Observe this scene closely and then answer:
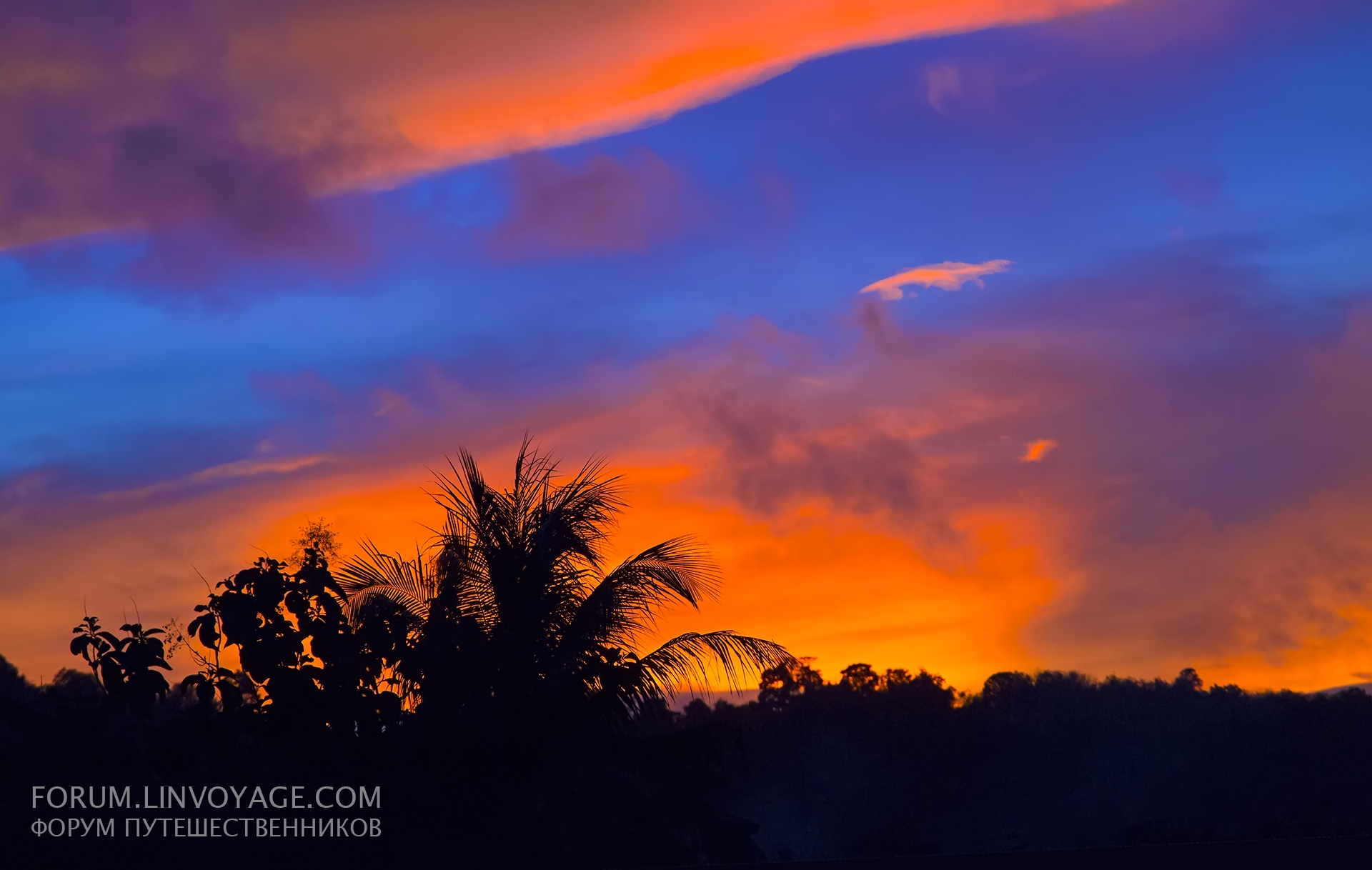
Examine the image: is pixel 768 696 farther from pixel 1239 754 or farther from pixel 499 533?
pixel 499 533

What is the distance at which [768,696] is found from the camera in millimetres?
40750

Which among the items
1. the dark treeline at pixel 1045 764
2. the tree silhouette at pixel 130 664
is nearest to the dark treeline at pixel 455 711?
the tree silhouette at pixel 130 664

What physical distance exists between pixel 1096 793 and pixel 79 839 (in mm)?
31858

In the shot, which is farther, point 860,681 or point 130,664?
point 860,681

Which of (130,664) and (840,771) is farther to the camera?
(840,771)

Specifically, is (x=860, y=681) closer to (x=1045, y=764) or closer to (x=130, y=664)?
(x=1045, y=764)

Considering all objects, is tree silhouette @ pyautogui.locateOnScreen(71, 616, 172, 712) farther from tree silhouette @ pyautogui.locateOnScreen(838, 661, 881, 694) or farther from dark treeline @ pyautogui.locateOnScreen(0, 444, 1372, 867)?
tree silhouette @ pyautogui.locateOnScreen(838, 661, 881, 694)

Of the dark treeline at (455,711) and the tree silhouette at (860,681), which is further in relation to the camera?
the tree silhouette at (860,681)

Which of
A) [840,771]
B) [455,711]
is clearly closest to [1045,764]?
[840,771]

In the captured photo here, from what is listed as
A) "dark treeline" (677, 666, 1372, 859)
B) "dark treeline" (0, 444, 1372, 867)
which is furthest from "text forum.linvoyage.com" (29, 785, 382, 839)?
"dark treeline" (677, 666, 1372, 859)

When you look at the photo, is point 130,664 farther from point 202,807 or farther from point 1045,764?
point 1045,764

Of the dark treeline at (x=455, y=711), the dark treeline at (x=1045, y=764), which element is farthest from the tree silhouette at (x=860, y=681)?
the dark treeline at (x=455, y=711)

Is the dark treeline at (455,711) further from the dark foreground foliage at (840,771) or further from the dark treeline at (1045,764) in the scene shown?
the dark treeline at (1045,764)

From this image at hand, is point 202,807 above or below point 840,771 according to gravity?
below
